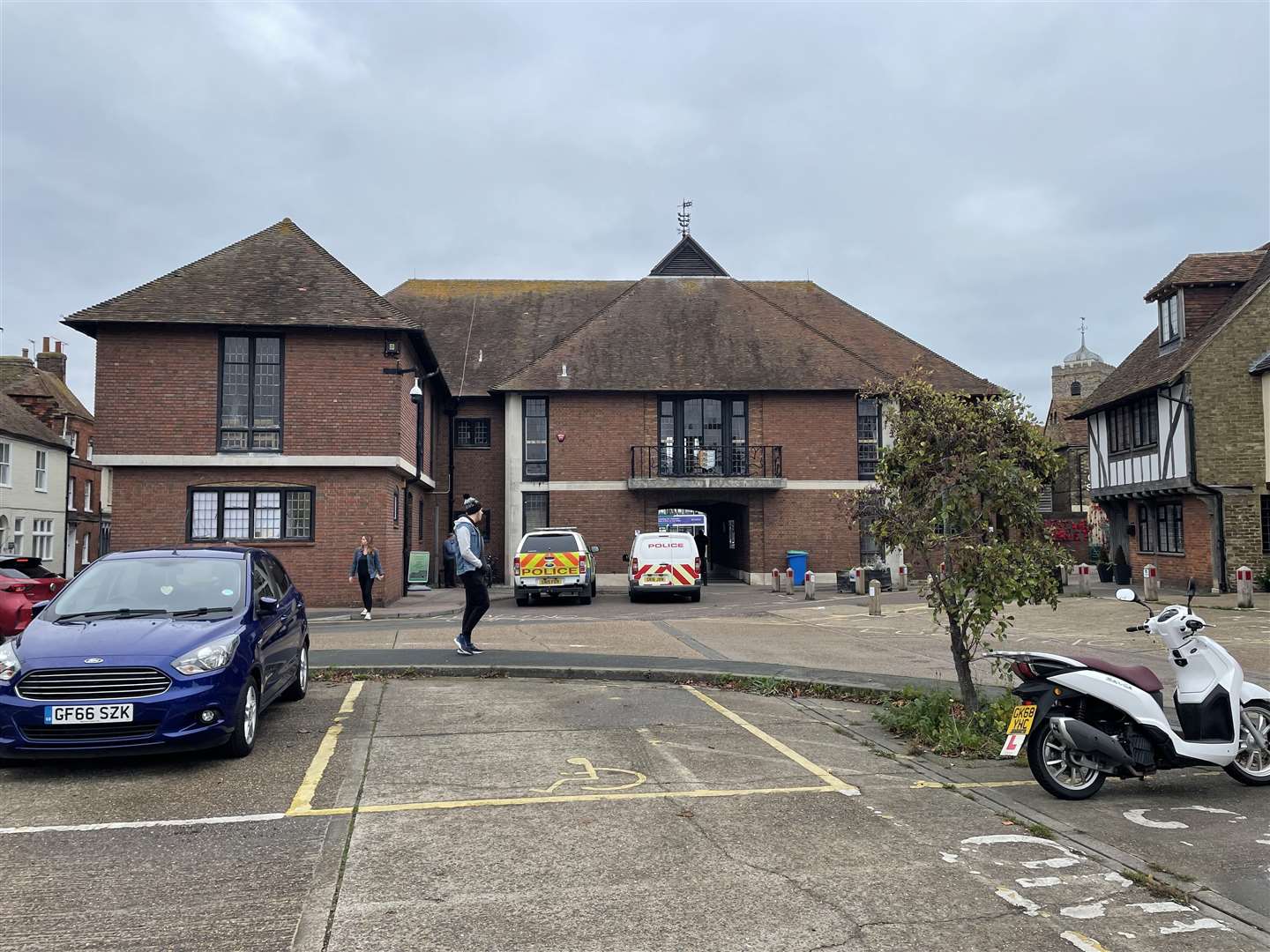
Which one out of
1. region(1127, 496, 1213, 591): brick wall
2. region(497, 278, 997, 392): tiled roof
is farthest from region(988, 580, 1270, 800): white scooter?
region(497, 278, 997, 392): tiled roof

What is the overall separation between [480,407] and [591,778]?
29.0 meters

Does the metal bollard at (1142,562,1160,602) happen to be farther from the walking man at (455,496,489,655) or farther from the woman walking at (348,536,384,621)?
the woman walking at (348,536,384,621)

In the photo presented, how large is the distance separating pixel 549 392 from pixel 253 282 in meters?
11.2

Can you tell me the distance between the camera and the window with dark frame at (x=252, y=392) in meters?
22.1

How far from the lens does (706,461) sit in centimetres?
3241

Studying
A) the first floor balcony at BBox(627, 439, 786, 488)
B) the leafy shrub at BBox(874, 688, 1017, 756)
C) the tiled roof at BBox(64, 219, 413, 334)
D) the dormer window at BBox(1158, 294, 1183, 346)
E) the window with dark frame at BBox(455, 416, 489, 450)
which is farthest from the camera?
the window with dark frame at BBox(455, 416, 489, 450)

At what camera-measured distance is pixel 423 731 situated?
7867 mm

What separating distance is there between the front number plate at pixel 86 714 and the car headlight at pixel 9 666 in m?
0.39

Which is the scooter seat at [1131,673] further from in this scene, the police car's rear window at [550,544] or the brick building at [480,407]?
the brick building at [480,407]

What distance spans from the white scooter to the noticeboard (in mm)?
24735

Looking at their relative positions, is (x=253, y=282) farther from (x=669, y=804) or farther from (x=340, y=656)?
(x=669, y=804)

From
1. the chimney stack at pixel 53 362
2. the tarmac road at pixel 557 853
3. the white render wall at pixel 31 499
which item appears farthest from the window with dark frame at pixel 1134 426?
the chimney stack at pixel 53 362

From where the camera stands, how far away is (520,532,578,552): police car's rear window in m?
22.8

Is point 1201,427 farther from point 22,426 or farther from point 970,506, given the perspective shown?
point 22,426
